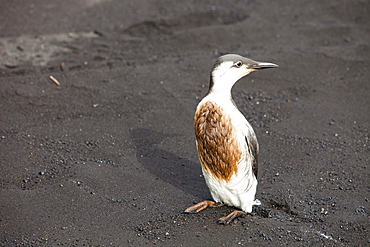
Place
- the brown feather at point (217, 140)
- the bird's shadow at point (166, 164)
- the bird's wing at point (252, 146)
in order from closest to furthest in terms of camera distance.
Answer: the brown feather at point (217, 140) < the bird's wing at point (252, 146) < the bird's shadow at point (166, 164)

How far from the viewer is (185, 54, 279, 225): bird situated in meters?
4.75

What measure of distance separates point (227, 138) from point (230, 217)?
90 centimetres

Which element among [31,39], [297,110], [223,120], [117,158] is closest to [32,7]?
[31,39]

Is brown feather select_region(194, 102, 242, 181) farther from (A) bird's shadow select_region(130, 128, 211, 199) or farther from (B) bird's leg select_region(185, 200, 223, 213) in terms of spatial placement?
(A) bird's shadow select_region(130, 128, 211, 199)

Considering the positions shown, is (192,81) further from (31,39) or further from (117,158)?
(31,39)

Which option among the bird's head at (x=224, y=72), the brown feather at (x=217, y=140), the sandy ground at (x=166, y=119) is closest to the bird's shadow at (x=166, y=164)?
the sandy ground at (x=166, y=119)

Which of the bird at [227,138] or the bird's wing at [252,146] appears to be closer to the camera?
the bird at [227,138]

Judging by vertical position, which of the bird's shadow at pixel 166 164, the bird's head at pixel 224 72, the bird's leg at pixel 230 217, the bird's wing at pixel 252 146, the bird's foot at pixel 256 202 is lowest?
the bird's leg at pixel 230 217

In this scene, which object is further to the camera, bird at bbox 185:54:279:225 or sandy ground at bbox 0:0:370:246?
sandy ground at bbox 0:0:370:246

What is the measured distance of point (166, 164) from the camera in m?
6.04

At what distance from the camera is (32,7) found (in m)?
9.99

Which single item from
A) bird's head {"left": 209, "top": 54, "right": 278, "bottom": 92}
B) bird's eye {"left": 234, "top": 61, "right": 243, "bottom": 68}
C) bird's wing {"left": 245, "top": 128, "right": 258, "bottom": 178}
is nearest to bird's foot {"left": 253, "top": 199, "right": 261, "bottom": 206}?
bird's wing {"left": 245, "top": 128, "right": 258, "bottom": 178}

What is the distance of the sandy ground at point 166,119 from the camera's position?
16.3 feet

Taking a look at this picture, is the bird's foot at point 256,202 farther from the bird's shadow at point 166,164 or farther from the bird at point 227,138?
the bird's shadow at point 166,164
